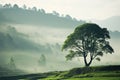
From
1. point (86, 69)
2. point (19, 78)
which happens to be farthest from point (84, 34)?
point (19, 78)

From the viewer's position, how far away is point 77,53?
364ft

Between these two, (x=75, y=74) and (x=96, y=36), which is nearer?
(x=75, y=74)

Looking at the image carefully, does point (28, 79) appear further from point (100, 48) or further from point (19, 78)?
point (100, 48)

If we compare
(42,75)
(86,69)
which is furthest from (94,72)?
(42,75)

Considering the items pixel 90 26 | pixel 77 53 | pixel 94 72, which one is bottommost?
pixel 94 72

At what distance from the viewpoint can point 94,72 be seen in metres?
94.6

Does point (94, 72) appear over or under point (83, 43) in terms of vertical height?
under

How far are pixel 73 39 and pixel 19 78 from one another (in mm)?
24503

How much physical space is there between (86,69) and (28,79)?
21.4 m

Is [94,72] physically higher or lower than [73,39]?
lower

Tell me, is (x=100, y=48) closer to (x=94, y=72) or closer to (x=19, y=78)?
(x=94, y=72)

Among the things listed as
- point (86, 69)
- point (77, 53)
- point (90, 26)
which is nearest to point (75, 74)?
point (86, 69)

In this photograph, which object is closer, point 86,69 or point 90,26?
point 86,69

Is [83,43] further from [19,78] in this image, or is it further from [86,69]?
[19,78]
